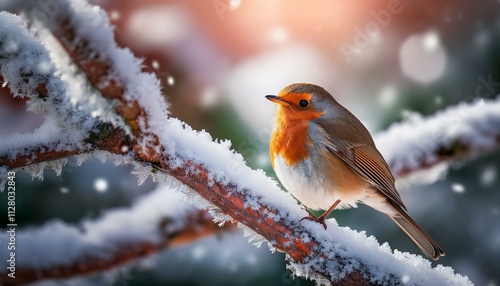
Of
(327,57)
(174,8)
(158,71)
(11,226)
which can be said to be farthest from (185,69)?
(11,226)

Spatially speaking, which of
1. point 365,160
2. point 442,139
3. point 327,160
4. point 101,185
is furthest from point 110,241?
point 442,139

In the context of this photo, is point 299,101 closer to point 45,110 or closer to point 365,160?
point 365,160

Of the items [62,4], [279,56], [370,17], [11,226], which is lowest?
[62,4]

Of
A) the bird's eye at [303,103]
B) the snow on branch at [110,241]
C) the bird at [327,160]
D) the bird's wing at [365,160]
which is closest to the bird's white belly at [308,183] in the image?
the bird at [327,160]

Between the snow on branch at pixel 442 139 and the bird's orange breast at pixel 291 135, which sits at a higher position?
the bird's orange breast at pixel 291 135

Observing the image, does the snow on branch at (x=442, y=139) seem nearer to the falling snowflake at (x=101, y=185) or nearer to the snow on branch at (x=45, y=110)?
the snow on branch at (x=45, y=110)

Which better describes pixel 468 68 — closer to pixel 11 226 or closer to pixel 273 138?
pixel 273 138

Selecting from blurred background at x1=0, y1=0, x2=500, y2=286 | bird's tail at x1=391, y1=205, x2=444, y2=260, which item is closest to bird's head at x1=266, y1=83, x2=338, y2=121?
blurred background at x1=0, y1=0, x2=500, y2=286
